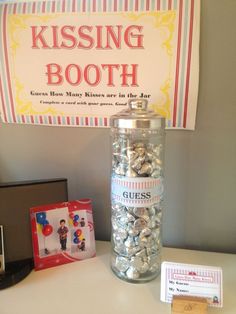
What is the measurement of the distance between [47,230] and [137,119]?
0.35m

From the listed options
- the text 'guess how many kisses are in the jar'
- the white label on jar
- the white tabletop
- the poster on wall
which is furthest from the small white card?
the text 'guess how many kisses are in the jar'

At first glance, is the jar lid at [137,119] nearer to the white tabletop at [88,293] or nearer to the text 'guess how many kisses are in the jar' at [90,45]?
the text 'guess how many kisses are in the jar' at [90,45]

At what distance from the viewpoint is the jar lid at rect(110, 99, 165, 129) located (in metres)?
0.56

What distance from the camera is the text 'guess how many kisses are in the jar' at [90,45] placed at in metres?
0.68

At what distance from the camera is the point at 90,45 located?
701mm

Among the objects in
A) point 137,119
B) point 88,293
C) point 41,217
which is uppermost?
point 137,119

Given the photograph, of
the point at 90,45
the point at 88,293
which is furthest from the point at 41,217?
the point at 90,45

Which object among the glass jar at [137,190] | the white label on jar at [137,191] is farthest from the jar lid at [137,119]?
the white label on jar at [137,191]

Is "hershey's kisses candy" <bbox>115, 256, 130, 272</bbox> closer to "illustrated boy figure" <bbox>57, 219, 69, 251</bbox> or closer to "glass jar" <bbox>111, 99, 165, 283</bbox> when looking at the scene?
"glass jar" <bbox>111, 99, 165, 283</bbox>

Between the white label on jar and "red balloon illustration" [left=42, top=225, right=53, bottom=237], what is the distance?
0.66 ft

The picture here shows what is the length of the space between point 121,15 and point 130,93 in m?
0.19

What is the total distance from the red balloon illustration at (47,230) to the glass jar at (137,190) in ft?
0.52

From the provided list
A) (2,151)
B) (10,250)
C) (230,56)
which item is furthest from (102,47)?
(10,250)

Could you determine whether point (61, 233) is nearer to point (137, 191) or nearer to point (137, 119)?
point (137, 191)
